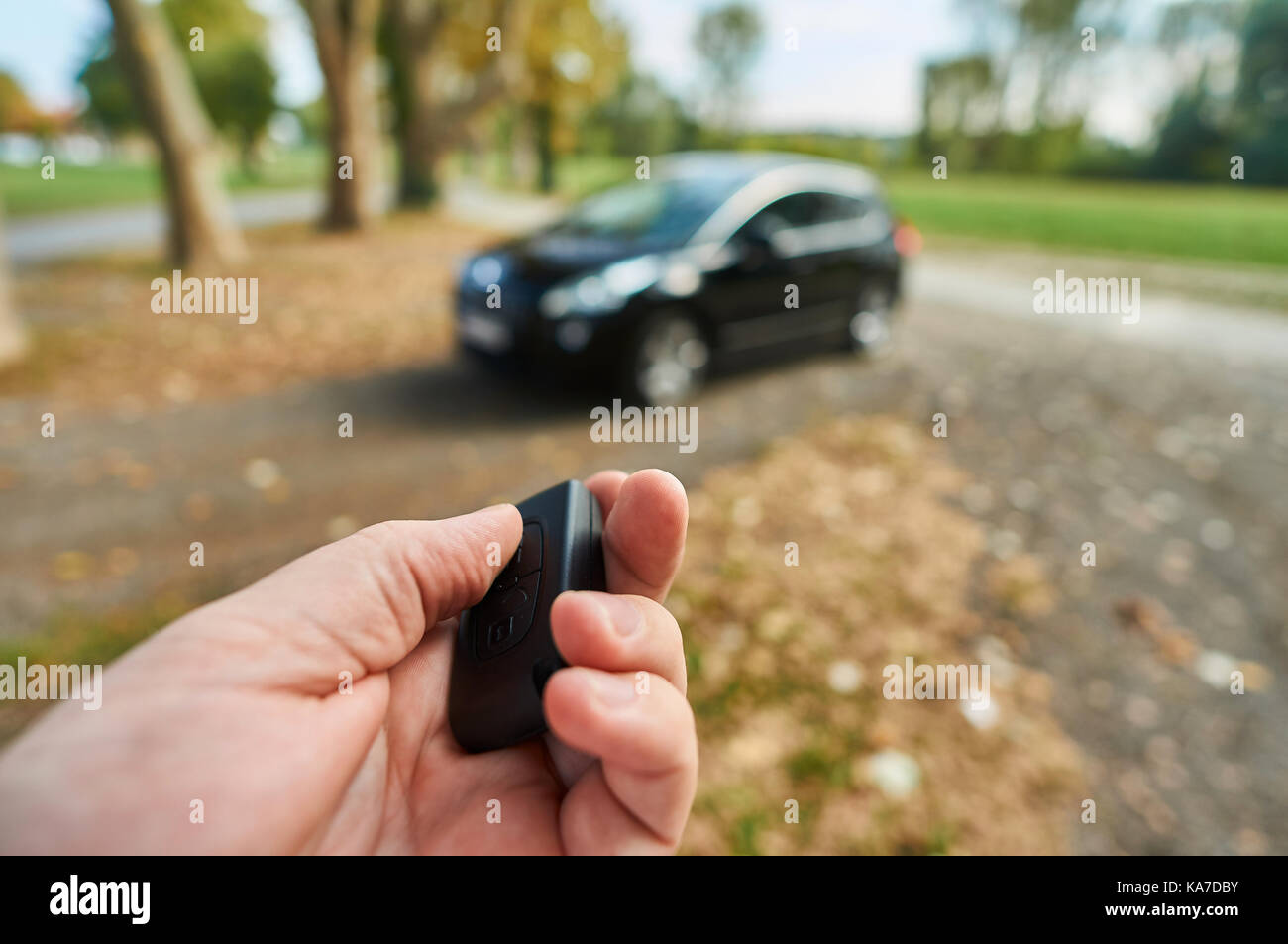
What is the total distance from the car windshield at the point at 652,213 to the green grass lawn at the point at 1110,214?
7154 mm

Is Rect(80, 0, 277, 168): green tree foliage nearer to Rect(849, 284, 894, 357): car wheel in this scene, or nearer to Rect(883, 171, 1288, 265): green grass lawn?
Rect(883, 171, 1288, 265): green grass lawn

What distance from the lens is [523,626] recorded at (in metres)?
1.11

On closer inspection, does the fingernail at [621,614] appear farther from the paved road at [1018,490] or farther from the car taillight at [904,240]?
the car taillight at [904,240]

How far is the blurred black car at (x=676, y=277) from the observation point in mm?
5066

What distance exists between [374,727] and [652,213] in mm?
5145

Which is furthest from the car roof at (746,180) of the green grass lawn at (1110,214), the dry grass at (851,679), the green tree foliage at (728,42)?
the green tree foliage at (728,42)

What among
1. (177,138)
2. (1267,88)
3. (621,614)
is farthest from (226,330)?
(1267,88)

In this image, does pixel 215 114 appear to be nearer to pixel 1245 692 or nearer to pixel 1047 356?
pixel 1047 356

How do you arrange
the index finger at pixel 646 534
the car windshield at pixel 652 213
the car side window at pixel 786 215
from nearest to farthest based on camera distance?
the index finger at pixel 646 534
the car windshield at pixel 652 213
the car side window at pixel 786 215

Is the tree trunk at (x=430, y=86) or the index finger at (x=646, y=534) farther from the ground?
the tree trunk at (x=430, y=86)

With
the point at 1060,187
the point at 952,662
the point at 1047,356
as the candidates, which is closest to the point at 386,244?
the point at 1047,356


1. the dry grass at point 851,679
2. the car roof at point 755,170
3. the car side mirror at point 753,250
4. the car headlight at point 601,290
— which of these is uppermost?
the car roof at point 755,170

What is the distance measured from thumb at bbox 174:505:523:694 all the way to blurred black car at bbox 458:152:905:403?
3.89 meters

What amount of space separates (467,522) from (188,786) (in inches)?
21.0
